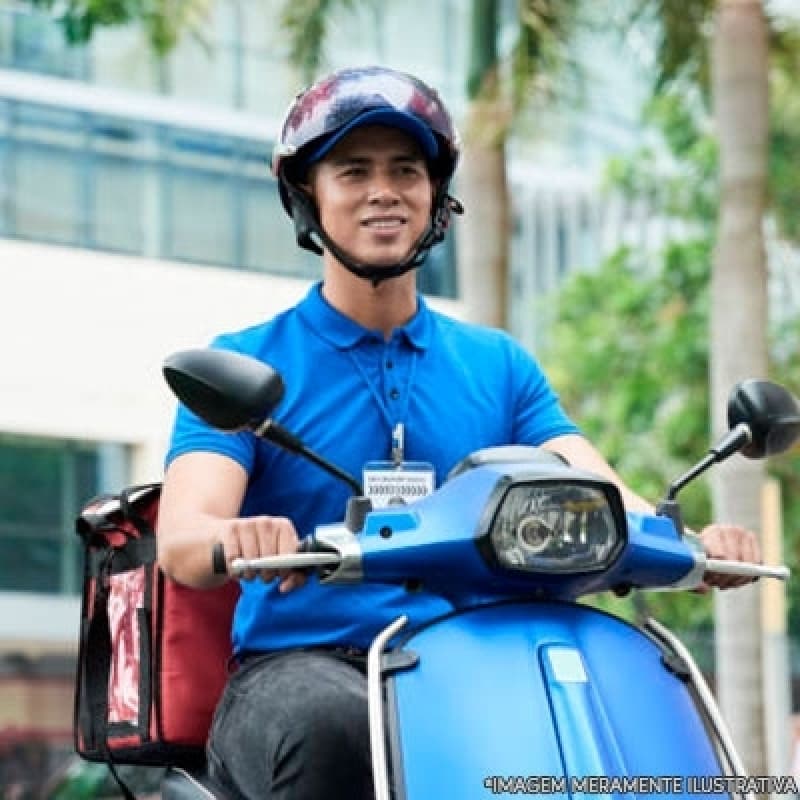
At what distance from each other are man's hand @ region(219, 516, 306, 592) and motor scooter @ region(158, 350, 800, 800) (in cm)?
3

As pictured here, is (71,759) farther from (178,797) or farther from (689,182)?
(178,797)

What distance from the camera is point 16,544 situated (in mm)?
27141

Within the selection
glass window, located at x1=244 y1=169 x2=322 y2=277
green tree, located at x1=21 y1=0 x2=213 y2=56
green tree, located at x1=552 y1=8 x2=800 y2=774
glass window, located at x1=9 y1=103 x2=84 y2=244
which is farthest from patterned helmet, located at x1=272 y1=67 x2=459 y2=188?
glass window, located at x1=244 y1=169 x2=322 y2=277

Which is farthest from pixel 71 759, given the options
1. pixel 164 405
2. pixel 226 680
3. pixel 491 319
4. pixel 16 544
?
pixel 226 680

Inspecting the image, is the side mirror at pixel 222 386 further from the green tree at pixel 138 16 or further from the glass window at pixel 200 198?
the glass window at pixel 200 198

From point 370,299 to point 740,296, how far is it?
28.9 ft

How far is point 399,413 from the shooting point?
4117 millimetres

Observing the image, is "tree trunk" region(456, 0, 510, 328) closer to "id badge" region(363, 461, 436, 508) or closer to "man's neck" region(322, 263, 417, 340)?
"man's neck" region(322, 263, 417, 340)

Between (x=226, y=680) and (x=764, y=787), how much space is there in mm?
922

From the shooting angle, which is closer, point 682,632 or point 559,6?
point 559,6

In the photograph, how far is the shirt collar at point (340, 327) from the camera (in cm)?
419

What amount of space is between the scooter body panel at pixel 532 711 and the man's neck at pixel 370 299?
3.01 feet

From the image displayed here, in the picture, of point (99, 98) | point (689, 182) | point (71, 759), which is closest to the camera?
point (689, 182)

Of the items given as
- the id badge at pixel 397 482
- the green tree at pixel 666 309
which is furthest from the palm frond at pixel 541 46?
the id badge at pixel 397 482
